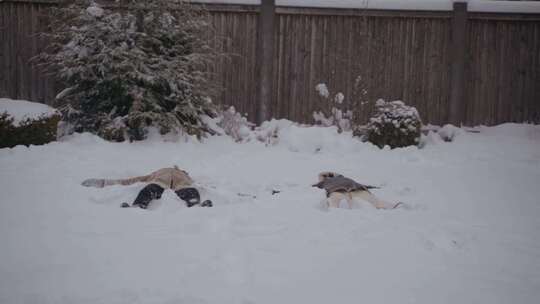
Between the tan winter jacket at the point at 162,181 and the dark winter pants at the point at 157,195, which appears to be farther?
the tan winter jacket at the point at 162,181

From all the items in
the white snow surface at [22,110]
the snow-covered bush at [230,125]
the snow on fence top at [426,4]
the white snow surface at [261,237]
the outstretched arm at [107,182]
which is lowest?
the white snow surface at [261,237]

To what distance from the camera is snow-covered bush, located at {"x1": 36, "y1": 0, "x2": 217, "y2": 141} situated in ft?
22.2

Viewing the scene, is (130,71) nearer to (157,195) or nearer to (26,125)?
(26,125)

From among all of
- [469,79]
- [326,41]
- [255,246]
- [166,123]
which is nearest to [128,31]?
[166,123]

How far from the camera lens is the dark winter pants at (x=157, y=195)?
366cm

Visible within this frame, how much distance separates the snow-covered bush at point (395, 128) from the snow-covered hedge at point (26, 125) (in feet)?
15.2

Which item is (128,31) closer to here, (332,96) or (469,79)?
(332,96)

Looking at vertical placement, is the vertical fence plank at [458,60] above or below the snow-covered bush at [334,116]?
above

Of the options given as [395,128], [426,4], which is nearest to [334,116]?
[395,128]

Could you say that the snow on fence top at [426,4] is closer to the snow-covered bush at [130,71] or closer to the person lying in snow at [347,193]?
the snow-covered bush at [130,71]

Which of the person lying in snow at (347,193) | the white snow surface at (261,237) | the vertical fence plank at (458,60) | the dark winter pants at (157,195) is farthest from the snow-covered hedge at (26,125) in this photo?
the vertical fence plank at (458,60)

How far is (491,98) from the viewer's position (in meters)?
8.51

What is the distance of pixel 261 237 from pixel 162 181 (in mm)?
1391

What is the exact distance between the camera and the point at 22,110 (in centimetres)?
663
